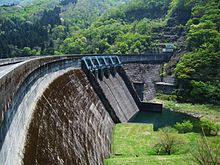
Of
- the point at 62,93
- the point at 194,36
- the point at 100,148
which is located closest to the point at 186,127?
the point at 100,148

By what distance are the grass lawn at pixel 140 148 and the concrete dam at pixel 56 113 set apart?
1.01 metres

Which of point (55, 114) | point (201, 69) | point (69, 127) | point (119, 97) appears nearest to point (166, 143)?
point (69, 127)

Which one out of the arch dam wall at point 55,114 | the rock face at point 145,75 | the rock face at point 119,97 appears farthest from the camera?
the rock face at point 145,75

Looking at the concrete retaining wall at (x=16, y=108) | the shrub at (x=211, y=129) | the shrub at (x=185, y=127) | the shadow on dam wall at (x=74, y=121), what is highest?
the concrete retaining wall at (x=16, y=108)

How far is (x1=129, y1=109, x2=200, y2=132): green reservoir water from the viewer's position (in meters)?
40.6

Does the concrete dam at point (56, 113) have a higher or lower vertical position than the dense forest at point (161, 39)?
higher

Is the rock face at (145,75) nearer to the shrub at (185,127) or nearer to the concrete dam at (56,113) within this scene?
the concrete dam at (56,113)

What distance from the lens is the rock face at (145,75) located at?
183 feet

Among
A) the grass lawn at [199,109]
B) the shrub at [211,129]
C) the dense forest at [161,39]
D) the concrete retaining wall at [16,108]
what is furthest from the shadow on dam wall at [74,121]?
the dense forest at [161,39]

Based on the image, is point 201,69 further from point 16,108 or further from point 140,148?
point 16,108

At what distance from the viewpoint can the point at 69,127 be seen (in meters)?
20.1

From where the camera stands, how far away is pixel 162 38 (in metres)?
82.9

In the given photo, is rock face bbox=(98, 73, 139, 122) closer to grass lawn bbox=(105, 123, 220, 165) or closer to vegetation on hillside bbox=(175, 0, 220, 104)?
grass lawn bbox=(105, 123, 220, 165)

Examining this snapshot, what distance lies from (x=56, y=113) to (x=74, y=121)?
266 centimetres
